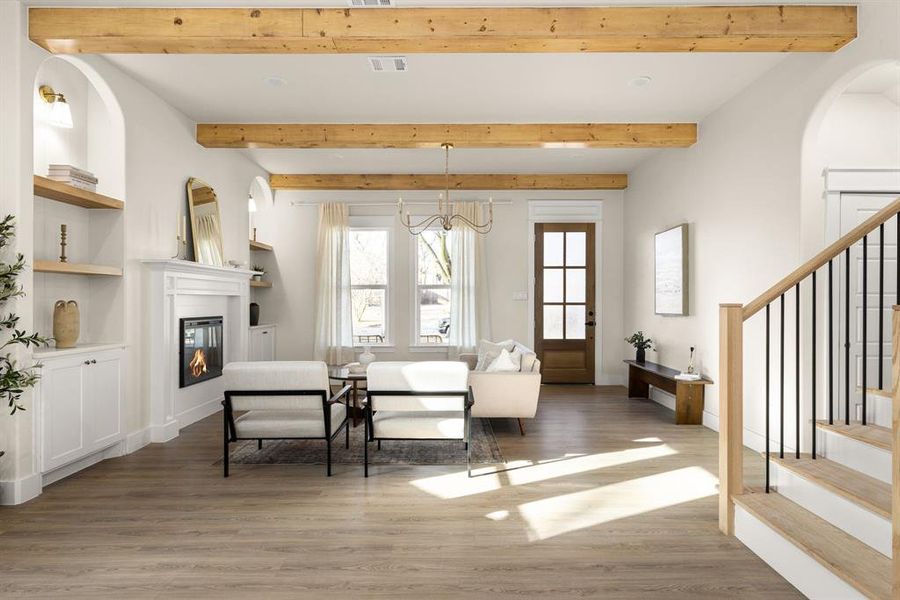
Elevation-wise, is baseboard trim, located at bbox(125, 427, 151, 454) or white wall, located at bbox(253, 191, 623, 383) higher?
white wall, located at bbox(253, 191, 623, 383)

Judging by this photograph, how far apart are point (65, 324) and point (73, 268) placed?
405 mm

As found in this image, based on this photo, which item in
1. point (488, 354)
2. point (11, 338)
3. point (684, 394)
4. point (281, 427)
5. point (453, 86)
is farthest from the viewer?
point (488, 354)

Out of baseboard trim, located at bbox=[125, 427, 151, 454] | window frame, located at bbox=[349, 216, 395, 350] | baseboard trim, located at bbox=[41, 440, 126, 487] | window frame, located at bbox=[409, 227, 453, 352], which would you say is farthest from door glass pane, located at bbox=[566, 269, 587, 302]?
baseboard trim, located at bbox=[41, 440, 126, 487]

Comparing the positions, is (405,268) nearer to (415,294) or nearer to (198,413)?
(415,294)

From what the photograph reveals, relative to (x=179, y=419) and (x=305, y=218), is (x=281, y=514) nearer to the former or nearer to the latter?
(x=179, y=419)

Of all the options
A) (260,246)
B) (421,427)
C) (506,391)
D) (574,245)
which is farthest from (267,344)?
(574,245)

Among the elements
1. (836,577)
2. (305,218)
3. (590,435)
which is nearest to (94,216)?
(305,218)

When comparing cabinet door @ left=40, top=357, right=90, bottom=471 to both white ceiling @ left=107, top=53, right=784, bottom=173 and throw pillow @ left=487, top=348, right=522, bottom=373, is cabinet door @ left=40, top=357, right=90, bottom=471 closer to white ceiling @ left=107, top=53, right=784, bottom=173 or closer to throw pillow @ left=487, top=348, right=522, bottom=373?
white ceiling @ left=107, top=53, right=784, bottom=173

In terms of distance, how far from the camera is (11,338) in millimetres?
3215

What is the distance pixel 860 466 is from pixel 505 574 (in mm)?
1864

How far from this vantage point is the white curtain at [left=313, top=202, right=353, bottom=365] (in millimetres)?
7844

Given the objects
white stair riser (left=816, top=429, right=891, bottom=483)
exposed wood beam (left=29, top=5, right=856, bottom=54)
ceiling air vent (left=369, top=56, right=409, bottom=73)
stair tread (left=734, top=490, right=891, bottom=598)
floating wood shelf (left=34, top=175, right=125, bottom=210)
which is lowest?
stair tread (left=734, top=490, right=891, bottom=598)

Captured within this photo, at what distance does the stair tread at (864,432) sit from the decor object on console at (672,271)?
283 centimetres

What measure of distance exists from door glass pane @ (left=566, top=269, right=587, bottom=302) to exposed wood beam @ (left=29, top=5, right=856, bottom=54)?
15.8ft
